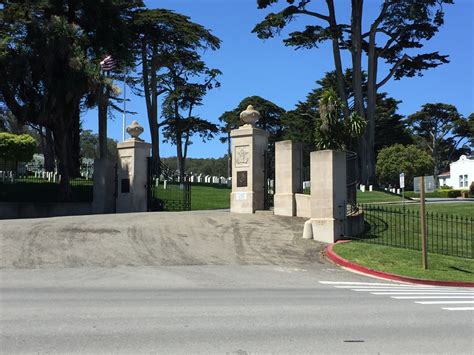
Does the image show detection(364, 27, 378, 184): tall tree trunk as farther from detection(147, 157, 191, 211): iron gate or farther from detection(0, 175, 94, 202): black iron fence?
detection(0, 175, 94, 202): black iron fence

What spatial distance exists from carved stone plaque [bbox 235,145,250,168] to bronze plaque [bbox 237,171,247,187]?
0.29 metres

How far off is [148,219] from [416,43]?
135 ft

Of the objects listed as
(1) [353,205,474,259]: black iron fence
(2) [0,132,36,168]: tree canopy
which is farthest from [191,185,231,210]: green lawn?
(2) [0,132,36,168]: tree canopy

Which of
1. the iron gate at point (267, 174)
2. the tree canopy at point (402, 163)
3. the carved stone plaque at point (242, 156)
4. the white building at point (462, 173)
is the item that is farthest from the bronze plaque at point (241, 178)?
the white building at point (462, 173)

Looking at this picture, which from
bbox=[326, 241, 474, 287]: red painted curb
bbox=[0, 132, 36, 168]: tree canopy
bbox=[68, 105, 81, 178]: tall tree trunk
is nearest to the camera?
bbox=[326, 241, 474, 287]: red painted curb

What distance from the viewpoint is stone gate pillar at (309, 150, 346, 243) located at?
58.7ft

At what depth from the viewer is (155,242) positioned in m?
16.3

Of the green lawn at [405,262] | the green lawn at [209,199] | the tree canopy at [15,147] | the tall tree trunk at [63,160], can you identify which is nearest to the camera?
the green lawn at [405,262]

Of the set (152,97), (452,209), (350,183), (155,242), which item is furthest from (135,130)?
(152,97)

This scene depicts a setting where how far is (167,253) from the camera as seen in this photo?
15.2 m

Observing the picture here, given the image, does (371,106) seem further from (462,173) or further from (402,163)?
(462,173)

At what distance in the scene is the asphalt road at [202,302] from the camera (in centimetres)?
635

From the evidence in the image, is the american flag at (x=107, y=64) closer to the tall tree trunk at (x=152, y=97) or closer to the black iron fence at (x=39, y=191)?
the black iron fence at (x=39, y=191)

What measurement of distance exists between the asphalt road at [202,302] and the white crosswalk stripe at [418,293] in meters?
0.05
